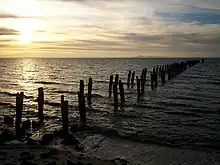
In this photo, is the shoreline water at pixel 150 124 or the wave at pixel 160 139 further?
the wave at pixel 160 139

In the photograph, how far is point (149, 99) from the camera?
29.6 meters

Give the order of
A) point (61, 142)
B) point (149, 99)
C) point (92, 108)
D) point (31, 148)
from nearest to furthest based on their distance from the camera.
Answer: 1. point (31, 148)
2. point (61, 142)
3. point (92, 108)
4. point (149, 99)

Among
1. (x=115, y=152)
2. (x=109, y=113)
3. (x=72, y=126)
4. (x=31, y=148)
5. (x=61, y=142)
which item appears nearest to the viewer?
(x=31, y=148)

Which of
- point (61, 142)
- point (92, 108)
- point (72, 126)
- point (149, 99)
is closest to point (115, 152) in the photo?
point (61, 142)

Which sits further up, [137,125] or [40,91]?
[40,91]

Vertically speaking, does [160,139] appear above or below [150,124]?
below

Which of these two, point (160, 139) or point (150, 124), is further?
point (150, 124)

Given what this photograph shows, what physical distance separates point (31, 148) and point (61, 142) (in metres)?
2.10

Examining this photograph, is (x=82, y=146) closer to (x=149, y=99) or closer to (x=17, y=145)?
(x=17, y=145)

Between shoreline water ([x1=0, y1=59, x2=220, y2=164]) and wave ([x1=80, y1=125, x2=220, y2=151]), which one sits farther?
wave ([x1=80, y1=125, x2=220, y2=151])

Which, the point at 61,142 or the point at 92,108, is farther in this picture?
the point at 92,108

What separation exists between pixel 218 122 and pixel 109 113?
8058 mm

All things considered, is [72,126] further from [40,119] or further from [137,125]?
[137,125]

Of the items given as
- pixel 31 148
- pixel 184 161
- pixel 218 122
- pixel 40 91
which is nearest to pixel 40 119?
pixel 40 91
